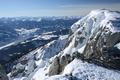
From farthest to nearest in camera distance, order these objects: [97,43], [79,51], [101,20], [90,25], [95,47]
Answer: [90,25] < [101,20] < [79,51] < [97,43] < [95,47]

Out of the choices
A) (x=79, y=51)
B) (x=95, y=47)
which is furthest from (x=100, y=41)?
(x=79, y=51)

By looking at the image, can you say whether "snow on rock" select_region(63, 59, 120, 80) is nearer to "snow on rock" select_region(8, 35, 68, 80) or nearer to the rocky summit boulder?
the rocky summit boulder

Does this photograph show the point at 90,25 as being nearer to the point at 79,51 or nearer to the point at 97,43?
the point at 79,51

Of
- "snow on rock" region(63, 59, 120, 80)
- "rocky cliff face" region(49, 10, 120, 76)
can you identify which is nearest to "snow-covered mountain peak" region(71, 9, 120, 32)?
"rocky cliff face" region(49, 10, 120, 76)

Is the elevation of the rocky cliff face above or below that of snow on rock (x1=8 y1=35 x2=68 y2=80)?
above

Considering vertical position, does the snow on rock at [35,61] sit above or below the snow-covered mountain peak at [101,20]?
below

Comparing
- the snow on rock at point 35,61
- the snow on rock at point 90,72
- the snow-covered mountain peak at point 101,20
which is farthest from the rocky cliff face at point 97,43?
the snow on rock at point 35,61

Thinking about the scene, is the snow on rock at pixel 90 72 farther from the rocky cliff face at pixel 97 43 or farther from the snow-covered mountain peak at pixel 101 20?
the snow-covered mountain peak at pixel 101 20

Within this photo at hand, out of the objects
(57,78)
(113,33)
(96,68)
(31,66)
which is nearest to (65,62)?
(113,33)

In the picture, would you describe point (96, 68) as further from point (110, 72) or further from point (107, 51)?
point (107, 51)

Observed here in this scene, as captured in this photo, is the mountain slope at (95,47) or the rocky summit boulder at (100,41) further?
the rocky summit boulder at (100,41)

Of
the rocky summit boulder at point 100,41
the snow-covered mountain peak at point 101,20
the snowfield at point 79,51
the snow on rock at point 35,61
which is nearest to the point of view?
the snowfield at point 79,51

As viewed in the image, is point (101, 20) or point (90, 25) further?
point (90, 25)
